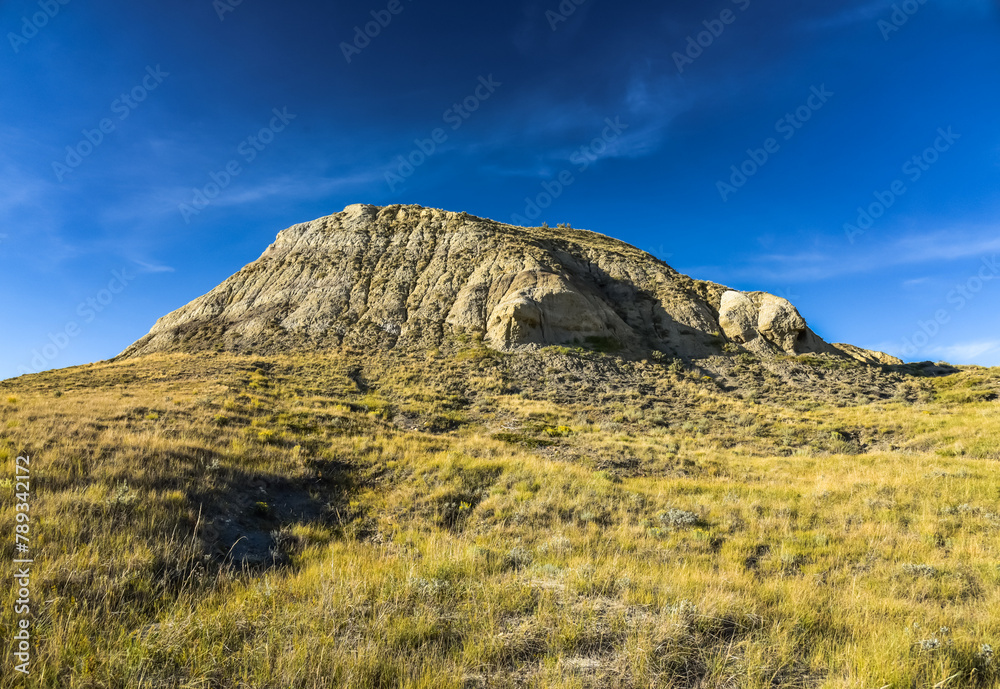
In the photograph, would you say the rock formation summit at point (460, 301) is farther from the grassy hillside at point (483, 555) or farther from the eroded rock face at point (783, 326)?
the grassy hillside at point (483, 555)

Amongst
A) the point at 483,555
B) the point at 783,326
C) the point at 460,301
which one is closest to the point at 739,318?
the point at 783,326

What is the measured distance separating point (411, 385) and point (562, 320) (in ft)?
46.3

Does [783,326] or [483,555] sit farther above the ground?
[783,326]

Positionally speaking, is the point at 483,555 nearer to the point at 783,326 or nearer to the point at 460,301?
the point at 460,301

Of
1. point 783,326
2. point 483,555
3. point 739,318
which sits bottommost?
point 483,555

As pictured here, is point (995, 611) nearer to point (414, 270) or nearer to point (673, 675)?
point (673, 675)

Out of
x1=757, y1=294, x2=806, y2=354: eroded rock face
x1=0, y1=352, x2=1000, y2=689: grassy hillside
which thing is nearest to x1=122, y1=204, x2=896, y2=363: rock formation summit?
x1=757, y1=294, x2=806, y2=354: eroded rock face

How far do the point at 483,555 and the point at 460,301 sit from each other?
3470 cm

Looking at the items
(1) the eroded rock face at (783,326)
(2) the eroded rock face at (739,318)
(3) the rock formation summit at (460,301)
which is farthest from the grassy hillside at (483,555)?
(2) the eroded rock face at (739,318)

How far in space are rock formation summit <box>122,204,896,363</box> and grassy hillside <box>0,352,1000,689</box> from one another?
18443 mm

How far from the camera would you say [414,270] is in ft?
147

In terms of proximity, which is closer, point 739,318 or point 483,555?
point 483,555

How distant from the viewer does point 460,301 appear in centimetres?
4025

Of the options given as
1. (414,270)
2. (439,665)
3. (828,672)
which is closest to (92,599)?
(439,665)
